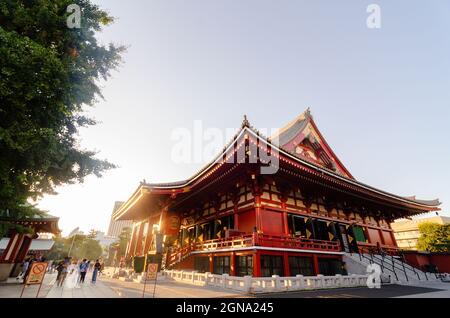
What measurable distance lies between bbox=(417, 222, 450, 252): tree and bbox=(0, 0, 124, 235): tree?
149 ft

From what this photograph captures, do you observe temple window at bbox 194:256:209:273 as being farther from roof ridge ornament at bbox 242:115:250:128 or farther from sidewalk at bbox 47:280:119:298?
roof ridge ornament at bbox 242:115:250:128

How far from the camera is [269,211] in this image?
12.3m

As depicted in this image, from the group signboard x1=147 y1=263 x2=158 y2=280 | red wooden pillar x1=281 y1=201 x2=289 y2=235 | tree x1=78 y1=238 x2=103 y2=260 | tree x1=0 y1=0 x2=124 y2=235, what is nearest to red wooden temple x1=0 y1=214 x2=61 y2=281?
tree x1=0 y1=0 x2=124 y2=235

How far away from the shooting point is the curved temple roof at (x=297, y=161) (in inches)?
402

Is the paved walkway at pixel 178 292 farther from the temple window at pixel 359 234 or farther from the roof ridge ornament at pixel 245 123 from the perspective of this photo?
the temple window at pixel 359 234

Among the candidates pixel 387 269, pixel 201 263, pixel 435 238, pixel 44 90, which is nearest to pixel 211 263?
pixel 201 263

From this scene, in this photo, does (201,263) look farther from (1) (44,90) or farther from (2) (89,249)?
(2) (89,249)
